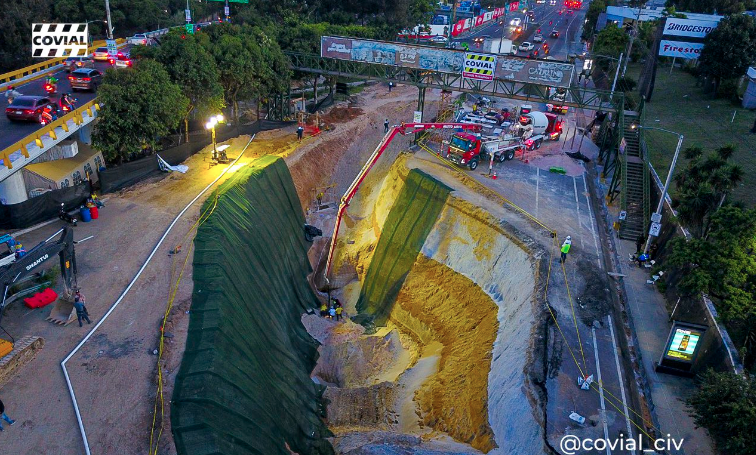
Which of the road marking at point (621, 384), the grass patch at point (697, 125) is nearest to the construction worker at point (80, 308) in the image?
the road marking at point (621, 384)

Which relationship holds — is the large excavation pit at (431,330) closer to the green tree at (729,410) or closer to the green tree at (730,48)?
the green tree at (729,410)

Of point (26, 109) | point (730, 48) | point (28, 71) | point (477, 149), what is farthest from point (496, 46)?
point (26, 109)

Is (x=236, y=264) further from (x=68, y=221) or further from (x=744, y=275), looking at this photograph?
(x=744, y=275)

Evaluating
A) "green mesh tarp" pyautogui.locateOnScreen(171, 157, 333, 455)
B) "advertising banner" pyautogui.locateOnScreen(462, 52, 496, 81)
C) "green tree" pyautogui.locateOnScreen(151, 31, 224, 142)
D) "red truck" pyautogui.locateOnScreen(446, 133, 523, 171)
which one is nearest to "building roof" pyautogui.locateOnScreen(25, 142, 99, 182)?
"green tree" pyautogui.locateOnScreen(151, 31, 224, 142)

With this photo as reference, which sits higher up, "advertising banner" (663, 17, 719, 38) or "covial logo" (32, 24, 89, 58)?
"advertising banner" (663, 17, 719, 38)

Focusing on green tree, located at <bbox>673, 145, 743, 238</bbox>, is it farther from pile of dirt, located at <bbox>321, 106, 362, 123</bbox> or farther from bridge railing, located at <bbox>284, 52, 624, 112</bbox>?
pile of dirt, located at <bbox>321, 106, 362, 123</bbox>

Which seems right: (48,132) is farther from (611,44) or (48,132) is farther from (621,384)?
(611,44)
